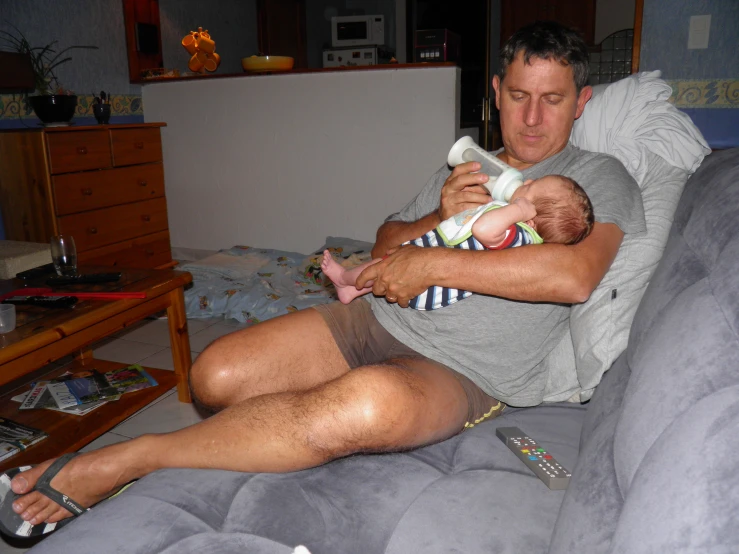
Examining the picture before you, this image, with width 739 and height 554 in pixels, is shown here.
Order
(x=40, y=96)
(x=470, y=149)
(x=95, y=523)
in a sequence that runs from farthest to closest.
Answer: (x=40, y=96), (x=470, y=149), (x=95, y=523)

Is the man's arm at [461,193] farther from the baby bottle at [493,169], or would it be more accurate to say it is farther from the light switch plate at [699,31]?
the light switch plate at [699,31]

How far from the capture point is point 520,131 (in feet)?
4.91

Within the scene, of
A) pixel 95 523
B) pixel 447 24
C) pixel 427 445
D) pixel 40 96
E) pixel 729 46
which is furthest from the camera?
pixel 447 24

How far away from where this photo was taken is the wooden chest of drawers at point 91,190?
291cm

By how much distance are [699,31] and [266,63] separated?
2596mm

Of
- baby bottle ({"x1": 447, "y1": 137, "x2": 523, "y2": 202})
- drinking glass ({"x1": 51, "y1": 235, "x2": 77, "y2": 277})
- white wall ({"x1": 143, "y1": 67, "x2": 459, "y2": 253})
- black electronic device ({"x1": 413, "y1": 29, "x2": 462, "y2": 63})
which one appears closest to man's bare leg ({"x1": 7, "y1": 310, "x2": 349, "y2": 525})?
baby bottle ({"x1": 447, "y1": 137, "x2": 523, "y2": 202})

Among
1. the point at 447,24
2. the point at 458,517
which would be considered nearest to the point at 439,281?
the point at 458,517

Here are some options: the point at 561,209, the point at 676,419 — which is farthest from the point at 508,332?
the point at 676,419

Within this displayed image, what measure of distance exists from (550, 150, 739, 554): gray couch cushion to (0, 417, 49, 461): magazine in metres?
1.47

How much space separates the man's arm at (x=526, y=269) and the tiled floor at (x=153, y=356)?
1.18m

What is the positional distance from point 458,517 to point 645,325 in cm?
49

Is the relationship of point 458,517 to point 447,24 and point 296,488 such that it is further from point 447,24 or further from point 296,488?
point 447,24

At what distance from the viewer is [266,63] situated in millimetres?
3836

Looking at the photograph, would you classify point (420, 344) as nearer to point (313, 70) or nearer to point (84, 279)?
point (84, 279)
